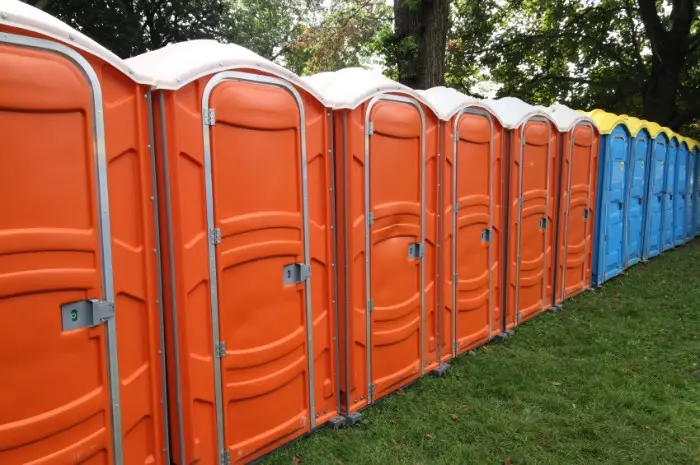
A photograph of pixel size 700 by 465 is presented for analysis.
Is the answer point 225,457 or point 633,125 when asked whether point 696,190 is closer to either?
point 633,125

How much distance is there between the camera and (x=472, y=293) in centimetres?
525

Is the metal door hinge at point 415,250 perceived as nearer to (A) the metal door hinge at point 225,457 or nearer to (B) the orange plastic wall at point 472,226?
(B) the orange plastic wall at point 472,226

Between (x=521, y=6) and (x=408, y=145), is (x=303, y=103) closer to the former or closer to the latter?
(x=408, y=145)

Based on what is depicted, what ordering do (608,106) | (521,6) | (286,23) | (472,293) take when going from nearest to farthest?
(472,293) < (608,106) < (521,6) < (286,23)

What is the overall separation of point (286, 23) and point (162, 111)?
2446cm

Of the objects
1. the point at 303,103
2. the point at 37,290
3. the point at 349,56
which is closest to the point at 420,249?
the point at 303,103

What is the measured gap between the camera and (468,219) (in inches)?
201

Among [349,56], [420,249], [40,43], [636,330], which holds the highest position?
[349,56]

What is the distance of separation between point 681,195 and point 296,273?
10868 millimetres

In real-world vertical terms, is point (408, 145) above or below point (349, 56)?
below

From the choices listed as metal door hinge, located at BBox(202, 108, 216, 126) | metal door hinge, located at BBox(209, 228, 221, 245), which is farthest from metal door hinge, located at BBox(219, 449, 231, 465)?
metal door hinge, located at BBox(202, 108, 216, 126)

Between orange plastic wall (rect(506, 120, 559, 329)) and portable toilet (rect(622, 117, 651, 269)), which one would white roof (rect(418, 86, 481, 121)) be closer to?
orange plastic wall (rect(506, 120, 559, 329))

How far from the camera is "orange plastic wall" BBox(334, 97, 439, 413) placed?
3.79 metres

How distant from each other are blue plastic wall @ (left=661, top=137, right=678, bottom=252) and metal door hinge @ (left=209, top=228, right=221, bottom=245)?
9686mm
